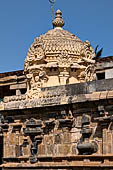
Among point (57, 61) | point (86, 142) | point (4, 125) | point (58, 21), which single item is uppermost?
point (58, 21)

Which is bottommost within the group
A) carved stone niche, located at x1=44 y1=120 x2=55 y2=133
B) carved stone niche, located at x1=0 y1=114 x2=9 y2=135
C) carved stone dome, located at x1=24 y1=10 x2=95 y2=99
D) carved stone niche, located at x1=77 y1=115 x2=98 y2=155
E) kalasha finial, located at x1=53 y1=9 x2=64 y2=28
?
carved stone niche, located at x1=77 y1=115 x2=98 y2=155

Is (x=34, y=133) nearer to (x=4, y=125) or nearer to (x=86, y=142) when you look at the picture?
(x=4, y=125)

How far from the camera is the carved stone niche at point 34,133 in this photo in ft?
43.0

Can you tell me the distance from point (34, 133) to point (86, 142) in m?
2.07

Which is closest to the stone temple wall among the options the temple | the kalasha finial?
the temple

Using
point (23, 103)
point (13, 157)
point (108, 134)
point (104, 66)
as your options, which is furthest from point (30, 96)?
point (104, 66)

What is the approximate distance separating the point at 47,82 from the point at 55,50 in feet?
3.69

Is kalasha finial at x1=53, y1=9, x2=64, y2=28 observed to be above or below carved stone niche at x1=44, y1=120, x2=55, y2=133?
above

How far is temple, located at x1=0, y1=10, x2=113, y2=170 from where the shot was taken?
1170 cm

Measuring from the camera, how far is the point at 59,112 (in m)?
12.8

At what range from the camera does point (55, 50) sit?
45.0ft

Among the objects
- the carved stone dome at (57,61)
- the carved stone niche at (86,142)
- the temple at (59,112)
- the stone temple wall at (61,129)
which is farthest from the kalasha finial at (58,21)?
the carved stone niche at (86,142)

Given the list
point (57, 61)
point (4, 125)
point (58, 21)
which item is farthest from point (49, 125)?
point (58, 21)

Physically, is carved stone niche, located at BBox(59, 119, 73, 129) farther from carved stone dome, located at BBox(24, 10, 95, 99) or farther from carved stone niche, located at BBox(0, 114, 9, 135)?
carved stone niche, located at BBox(0, 114, 9, 135)
